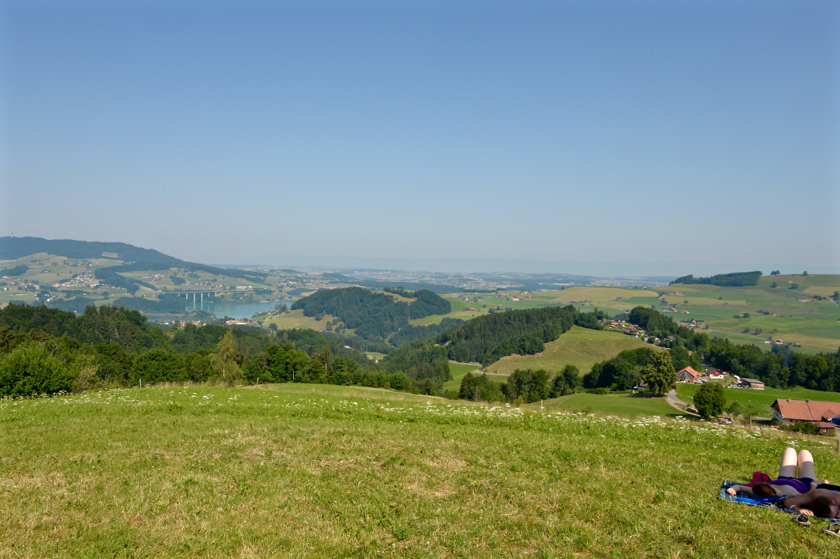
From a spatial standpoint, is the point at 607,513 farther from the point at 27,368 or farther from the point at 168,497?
the point at 27,368

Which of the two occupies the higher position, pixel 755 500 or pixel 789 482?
pixel 789 482

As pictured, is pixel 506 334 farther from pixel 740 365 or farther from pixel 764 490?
pixel 764 490

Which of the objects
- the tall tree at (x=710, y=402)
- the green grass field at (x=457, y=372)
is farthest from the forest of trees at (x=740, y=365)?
the tall tree at (x=710, y=402)

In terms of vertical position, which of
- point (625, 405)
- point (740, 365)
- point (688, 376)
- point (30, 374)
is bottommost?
point (688, 376)

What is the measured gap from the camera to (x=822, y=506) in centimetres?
766

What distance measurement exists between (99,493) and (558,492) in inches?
366

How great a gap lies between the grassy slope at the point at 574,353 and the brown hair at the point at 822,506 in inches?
4350

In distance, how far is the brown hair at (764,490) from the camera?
8.41 m

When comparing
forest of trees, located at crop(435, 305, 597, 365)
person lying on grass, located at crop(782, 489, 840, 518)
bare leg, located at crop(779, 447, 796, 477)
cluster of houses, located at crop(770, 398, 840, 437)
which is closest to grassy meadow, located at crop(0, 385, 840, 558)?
person lying on grass, located at crop(782, 489, 840, 518)

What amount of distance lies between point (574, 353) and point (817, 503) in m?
129

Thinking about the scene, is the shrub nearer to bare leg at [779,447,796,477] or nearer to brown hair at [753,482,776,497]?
brown hair at [753,482,776,497]

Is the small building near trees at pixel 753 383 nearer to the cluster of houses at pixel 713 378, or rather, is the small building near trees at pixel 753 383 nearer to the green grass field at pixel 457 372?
the cluster of houses at pixel 713 378

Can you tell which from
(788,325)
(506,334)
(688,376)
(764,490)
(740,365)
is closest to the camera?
(764,490)

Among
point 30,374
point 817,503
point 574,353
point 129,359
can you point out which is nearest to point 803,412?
point 817,503
